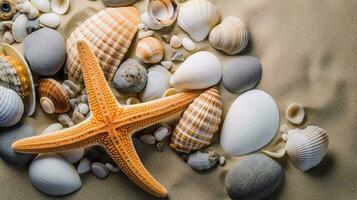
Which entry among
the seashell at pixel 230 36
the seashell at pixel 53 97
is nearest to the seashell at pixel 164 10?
the seashell at pixel 230 36

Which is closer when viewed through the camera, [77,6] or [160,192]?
[160,192]

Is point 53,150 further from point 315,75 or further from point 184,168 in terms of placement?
point 315,75

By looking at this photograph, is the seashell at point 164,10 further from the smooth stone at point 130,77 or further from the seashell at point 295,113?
the seashell at point 295,113

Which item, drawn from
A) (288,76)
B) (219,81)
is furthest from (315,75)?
(219,81)

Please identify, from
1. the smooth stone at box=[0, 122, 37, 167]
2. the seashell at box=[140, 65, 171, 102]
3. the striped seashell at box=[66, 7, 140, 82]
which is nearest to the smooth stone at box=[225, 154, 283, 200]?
the seashell at box=[140, 65, 171, 102]

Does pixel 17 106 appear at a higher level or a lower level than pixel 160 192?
higher

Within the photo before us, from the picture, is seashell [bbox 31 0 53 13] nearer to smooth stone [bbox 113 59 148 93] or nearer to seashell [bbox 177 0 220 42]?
smooth stone [bbox 113 59 148 93]

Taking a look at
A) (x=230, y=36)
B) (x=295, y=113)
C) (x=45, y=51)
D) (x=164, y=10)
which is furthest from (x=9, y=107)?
(x=295, y=113)
